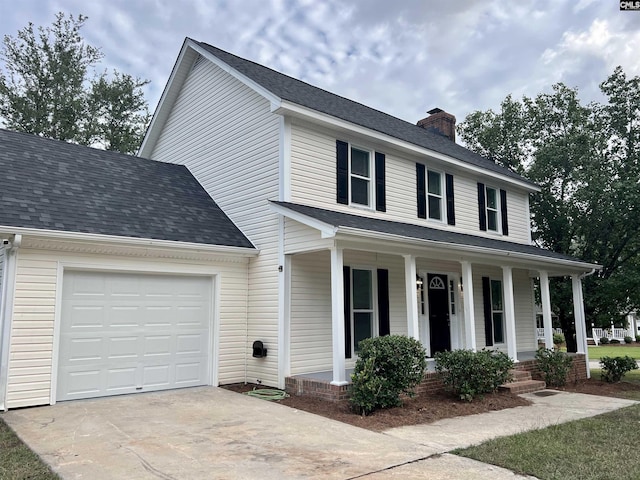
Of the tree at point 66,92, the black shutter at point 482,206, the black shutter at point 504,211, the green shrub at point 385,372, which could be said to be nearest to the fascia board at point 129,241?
the green shrub at point 385,372

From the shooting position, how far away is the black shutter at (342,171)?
32.1 ft

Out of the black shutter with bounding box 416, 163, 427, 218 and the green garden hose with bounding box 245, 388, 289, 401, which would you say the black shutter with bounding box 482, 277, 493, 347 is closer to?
the black shutter with bounding box 416, 163, 427, 218

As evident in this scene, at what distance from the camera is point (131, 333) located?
8.08m

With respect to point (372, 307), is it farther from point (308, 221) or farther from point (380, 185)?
point (308, 221)

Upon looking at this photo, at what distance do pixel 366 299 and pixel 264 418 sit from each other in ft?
13.1

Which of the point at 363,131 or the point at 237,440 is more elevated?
the point at 363,131

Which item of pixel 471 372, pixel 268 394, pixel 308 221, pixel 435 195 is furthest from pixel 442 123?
pixel 268 394

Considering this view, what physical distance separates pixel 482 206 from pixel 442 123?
4.69 m

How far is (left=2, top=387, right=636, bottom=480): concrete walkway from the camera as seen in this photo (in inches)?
171

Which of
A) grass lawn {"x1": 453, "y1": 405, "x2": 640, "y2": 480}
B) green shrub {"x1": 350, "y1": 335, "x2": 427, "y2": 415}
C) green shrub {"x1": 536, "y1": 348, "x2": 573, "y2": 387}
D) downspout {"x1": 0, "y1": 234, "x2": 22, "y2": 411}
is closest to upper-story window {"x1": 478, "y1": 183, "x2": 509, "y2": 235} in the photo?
green shrub {"x1": 536, "y1": 348, "x2": 573, "y2": 387}

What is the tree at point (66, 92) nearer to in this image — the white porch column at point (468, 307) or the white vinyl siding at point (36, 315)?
the white vinyl siding at point (36, 315)

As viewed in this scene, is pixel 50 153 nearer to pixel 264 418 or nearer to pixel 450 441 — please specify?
pixel 264 418

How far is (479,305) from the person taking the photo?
12555mm

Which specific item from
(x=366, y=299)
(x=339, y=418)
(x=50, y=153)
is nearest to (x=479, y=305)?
(x=366, y=299)
